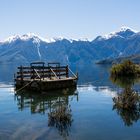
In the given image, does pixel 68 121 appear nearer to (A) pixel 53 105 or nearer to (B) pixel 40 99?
(A) pixel 53 105

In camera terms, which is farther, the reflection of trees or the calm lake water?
the reflection of trees

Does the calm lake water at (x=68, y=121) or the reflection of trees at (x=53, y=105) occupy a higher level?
the reflection of trees at (x=53, y=105)

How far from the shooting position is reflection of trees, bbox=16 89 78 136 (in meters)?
25.6

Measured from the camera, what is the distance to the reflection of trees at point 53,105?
25619 millimetres

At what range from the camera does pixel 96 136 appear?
73.3 feet

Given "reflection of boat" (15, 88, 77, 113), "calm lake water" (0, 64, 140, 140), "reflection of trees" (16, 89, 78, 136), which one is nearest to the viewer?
"calm lake water" (0, 64, 140, 140)

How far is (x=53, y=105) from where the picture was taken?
35406 mm

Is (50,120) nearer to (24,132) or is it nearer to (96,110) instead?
(24,132)

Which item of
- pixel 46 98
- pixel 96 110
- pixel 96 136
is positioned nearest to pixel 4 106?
pixel 46 98

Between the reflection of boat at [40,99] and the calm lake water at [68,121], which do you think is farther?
the reflection of boat at [40,99]

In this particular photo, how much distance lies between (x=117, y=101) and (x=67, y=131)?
33.6ft

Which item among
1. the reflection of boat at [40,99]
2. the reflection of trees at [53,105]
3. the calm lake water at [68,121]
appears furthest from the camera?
the reflection of boat at [40,99]

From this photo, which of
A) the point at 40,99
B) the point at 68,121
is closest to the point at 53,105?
the point at 40,99

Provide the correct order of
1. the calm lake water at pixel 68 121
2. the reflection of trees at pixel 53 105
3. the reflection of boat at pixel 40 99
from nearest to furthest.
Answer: the calm lake water at pixel 68 121
the reflection of trees at pixel 53 105
the reflection of boat at pixel 40 99
